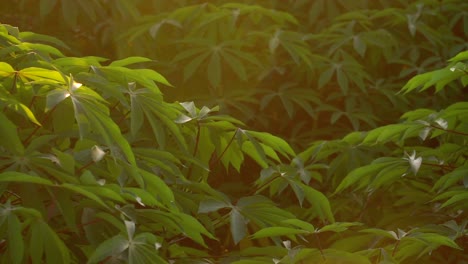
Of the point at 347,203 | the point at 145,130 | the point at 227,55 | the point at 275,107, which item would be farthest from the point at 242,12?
the point at 145,130

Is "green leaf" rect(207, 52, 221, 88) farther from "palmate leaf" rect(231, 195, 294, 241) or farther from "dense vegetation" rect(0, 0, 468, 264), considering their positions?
"palmate leaf" rect(231, 195, 294, 241)

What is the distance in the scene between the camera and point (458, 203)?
9.53ft

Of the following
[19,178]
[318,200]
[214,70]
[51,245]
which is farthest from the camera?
[214,70]

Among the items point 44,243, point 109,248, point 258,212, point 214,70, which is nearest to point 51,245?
point 44,243

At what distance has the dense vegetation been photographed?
2.12m

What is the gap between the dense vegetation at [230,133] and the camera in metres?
2.12

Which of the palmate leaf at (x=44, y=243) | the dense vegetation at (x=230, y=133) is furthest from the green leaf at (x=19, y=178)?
A: the palmate leaf at (x=44, y=243)

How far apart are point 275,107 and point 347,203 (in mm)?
874

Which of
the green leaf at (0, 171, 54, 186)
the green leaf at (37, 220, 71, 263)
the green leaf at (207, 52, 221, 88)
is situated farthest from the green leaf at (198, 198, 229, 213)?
the green leaf at (207, 52, 221, 88)

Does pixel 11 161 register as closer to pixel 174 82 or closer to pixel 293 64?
pixel 174 82

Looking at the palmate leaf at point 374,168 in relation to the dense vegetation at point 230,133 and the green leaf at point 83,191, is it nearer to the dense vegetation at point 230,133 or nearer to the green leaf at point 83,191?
the dense vegetation at point 230,133

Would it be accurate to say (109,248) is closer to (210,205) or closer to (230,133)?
(210,205)

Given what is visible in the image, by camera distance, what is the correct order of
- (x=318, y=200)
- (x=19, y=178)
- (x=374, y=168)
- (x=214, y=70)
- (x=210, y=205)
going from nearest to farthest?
(x=19, y=178) < (x=210, y=205) < (x=318, y=200) < (x=374, y=168) < (x=214, y=70)

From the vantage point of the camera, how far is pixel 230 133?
9.00 feet
